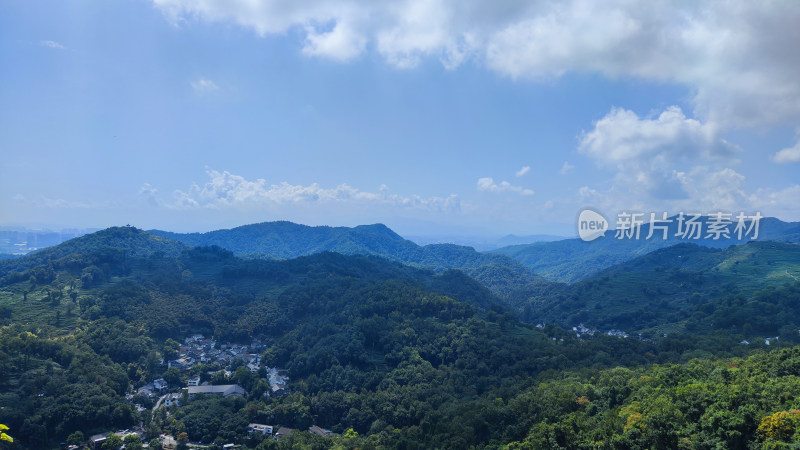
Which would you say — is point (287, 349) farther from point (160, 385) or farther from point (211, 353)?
point (160, 385)

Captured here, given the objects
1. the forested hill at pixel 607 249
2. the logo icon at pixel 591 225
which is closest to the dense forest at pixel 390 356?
the logo icon at pixel 591 225

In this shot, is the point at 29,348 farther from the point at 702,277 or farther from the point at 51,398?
the point at 702,277

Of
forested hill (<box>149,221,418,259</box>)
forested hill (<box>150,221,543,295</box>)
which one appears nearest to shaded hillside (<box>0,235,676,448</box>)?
forested hill (<box>150,221,543,295</box>)

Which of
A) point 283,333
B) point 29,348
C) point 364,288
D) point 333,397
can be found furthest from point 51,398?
point 364,288

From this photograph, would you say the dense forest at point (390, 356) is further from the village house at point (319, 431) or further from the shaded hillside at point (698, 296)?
the village house at point (319, 431)

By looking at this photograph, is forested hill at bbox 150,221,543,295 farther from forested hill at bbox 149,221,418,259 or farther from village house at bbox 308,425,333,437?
village house at bbox 308,425,333,437
